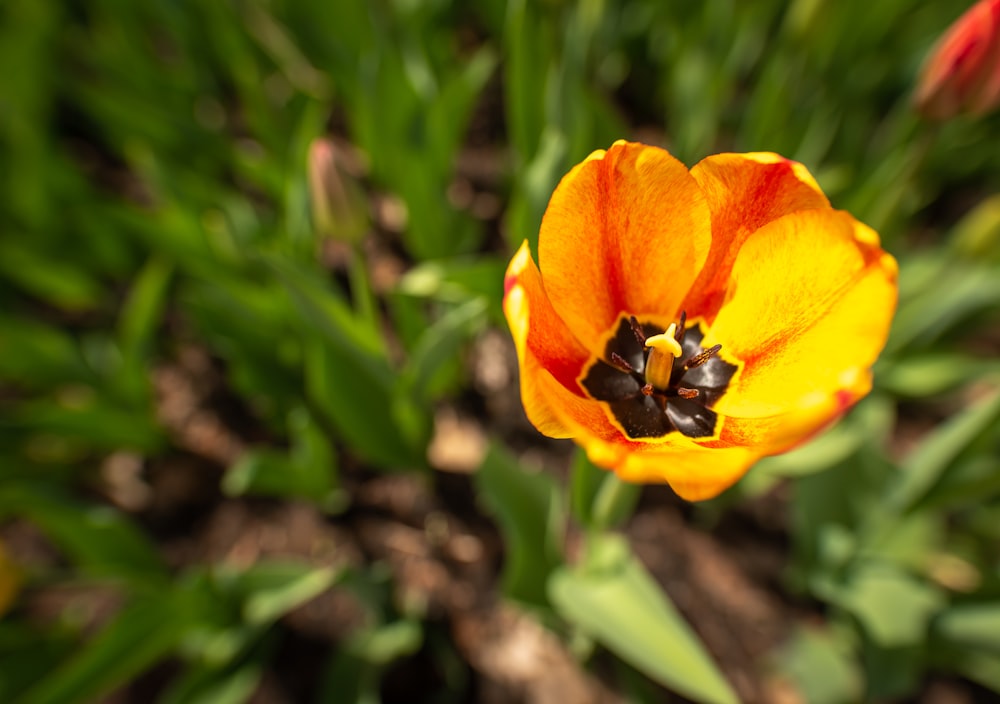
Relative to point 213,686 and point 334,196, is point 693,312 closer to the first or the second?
point 334,196

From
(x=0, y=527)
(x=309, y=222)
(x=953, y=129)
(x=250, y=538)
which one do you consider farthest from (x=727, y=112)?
(x=0, y=527)

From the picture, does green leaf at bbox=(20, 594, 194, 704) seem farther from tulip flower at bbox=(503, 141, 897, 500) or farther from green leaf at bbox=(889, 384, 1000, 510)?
green leaf at bbox=(889, 384, 1000, 510)

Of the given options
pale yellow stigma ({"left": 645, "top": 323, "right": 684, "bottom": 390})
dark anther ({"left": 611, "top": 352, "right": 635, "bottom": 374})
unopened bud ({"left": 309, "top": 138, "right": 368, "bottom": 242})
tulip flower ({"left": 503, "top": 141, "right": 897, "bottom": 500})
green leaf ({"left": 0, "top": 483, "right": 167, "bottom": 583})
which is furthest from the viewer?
green leaf ({"left": 0, "top": 483, "right": 167, "bottom": 583})

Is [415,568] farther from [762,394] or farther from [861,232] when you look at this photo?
[861,232]

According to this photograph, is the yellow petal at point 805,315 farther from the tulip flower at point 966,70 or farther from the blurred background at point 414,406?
the tulip flower at point 966,70

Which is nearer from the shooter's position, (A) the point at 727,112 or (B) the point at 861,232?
(B) the point at 861,232

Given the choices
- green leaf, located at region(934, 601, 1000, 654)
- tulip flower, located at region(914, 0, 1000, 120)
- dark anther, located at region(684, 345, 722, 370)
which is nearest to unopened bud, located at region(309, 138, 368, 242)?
dark anther, located at region(684, 345, 722, 370)

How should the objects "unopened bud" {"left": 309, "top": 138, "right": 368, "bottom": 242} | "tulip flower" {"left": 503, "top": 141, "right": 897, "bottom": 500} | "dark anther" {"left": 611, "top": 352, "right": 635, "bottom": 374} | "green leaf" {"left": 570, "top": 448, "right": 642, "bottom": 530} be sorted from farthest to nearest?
1. "unopened bud" {"left": 309, "top": 138, "right": 368, "bottom": 242}
2. "green leaf" {"left": 570, "top": 448, "right": 642, "bottom": 530}
3. "dark anther" {"left": 611, "top": 352, "right": 635, "bottom": 374}
4. "tulip flower" {"left": 503, "top": 141, "right": 897, "bottom": 500}

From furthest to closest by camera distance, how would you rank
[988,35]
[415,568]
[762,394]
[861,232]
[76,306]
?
[76,306] < [415,568] < [988,35] < [762,394] < [861,232]

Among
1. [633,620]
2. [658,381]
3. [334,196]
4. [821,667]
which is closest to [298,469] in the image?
[334,196]
